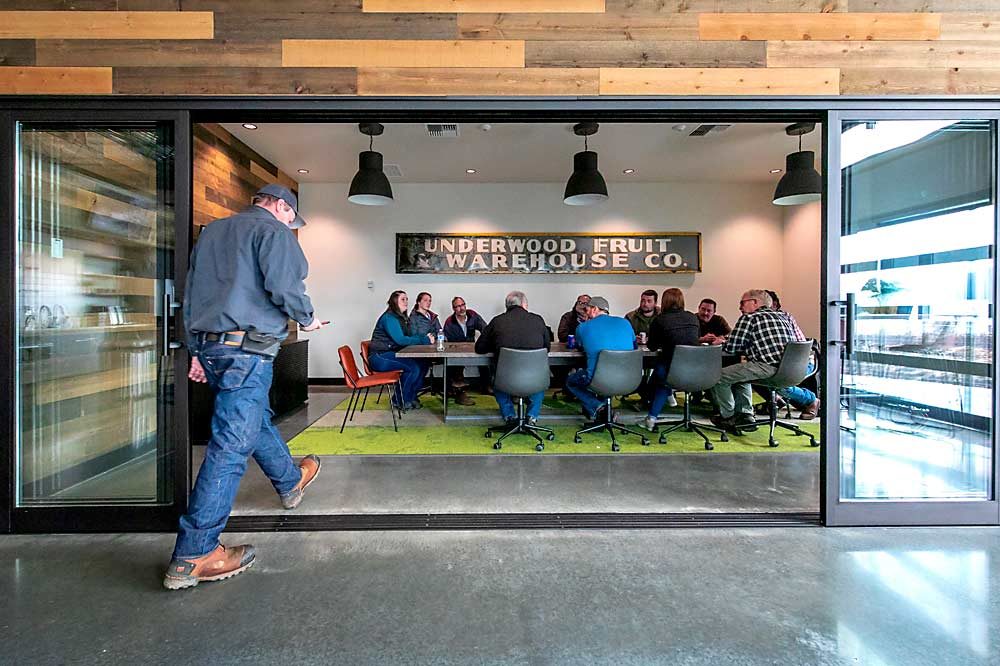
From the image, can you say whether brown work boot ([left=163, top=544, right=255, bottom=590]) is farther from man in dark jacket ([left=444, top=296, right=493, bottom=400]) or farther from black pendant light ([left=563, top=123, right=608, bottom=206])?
black pendant light ([left=563, top=123, right=608, bottom=206])

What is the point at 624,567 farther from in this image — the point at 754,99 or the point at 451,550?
the point at 754,99

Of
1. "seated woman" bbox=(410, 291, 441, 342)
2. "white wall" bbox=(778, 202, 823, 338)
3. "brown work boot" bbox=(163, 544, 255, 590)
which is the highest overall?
"white wall" bbox=(778, 202, 823, 338)

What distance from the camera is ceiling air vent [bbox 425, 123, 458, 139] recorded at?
16.9 feet

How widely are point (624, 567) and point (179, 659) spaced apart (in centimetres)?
169

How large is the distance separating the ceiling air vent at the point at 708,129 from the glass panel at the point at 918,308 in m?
2.79

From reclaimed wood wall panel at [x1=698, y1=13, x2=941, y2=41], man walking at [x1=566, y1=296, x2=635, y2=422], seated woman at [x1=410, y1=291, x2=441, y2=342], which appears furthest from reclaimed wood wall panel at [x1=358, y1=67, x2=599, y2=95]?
seated woman at [x1=410, y1=291, x2=441, y2=342]

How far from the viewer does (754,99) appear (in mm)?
2486

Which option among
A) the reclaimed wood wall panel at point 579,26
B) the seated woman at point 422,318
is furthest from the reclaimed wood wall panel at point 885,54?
Answer: the seated woman at point 422,318

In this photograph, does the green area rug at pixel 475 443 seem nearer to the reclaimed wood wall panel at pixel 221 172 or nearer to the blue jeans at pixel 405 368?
the blue jeans at pixel 405 368

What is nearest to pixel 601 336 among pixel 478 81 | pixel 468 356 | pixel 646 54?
pixel 468 356

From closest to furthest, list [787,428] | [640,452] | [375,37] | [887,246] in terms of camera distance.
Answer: [375,37] < [887,246] < [640,452] < [787,428]

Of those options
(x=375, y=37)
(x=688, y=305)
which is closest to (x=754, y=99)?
(x=375, y=37)

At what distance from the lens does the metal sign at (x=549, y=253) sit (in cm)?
760

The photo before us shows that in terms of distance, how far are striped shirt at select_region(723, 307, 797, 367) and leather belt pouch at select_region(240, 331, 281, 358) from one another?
3.80 meters
